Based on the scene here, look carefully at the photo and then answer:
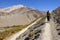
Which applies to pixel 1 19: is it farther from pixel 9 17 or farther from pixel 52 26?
pixel 52 26

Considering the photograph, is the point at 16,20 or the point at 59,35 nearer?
the point at 59,35

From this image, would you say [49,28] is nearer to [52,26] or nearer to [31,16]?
[52,26]

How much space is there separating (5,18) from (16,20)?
18.1 ft

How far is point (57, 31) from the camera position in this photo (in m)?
20.7

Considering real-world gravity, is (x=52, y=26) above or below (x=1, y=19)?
below

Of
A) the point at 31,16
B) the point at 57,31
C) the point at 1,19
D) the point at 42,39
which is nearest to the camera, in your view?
the point at 42,39

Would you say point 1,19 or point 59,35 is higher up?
point 1,19

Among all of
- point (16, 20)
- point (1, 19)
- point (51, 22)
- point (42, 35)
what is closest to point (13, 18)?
point (16, 20)

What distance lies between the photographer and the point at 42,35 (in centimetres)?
1945

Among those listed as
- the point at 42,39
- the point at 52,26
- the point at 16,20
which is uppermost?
the point at 16,20

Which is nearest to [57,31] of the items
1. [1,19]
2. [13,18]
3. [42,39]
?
[42,39]

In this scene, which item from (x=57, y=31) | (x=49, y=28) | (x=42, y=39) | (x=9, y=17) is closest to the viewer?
(x=42, y=39)

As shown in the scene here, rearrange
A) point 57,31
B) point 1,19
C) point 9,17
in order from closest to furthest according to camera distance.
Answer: point 57,31
point 1,19
point 9,17

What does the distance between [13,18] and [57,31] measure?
185 feet
